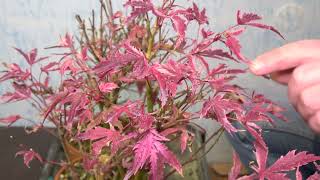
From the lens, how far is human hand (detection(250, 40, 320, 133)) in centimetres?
59

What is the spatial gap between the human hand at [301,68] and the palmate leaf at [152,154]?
21 cm

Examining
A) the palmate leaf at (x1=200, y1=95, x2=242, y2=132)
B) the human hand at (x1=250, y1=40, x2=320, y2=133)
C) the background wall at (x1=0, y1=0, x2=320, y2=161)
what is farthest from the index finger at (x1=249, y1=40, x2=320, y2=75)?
the background wall at (x1=0, y1=0, x2=320, y2=161)

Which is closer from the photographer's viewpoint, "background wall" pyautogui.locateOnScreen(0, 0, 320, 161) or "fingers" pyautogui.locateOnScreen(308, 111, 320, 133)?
"fingers" pyautogui.locateOnScreen(308, 111, 320, 133)

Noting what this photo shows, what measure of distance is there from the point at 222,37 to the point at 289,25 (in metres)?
0.80

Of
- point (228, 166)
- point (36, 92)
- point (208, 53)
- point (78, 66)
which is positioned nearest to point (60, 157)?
point (36, 92)

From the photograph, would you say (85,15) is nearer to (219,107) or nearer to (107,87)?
(107,87)

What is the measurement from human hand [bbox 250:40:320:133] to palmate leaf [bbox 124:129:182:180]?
0.69 ft

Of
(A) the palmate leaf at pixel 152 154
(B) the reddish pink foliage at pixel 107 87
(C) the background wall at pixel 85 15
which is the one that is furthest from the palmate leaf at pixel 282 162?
(C) the background wall at pixel 85 15

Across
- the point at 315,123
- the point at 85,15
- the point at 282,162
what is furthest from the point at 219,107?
the point at 85,15

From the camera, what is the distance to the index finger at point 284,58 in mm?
599

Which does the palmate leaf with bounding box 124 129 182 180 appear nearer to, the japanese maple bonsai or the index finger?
Result: the japanese maple bonsai

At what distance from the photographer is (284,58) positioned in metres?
0.60

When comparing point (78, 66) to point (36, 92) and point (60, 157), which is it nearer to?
point (36, 92)

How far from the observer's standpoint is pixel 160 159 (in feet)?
1.55
